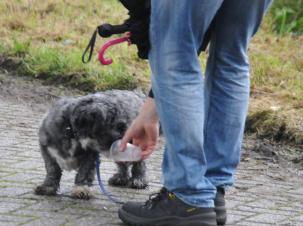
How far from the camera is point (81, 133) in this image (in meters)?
5.29

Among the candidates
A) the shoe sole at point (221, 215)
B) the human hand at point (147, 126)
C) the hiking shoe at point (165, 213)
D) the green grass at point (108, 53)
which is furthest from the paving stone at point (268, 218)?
the green grass at point (108, 53)

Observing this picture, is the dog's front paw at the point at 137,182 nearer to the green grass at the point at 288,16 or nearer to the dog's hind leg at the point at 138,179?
the dog's hind leg at the point at 138,179

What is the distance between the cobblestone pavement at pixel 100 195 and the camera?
197 inches

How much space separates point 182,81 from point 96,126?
41.9 inches

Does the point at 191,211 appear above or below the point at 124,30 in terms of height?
below

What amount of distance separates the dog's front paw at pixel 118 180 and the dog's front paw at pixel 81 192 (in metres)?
0.48

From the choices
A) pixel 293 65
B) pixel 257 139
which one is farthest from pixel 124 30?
pixel 293 65

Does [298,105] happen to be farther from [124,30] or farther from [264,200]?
[124,30]

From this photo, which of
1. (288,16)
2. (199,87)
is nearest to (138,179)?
(199,87)

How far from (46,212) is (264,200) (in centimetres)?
152

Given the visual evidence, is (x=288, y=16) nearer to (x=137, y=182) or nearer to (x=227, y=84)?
(x=137, y=182)

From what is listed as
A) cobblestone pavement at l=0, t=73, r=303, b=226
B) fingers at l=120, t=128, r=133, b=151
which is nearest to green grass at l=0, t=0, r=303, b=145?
cobblestone pavement at l=0, t=73, r=303, b=226

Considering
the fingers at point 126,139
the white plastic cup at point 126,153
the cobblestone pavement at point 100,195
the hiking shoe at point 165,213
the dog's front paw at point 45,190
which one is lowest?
the cobblestone pavement at point 100,195

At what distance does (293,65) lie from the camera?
10.0 metres
